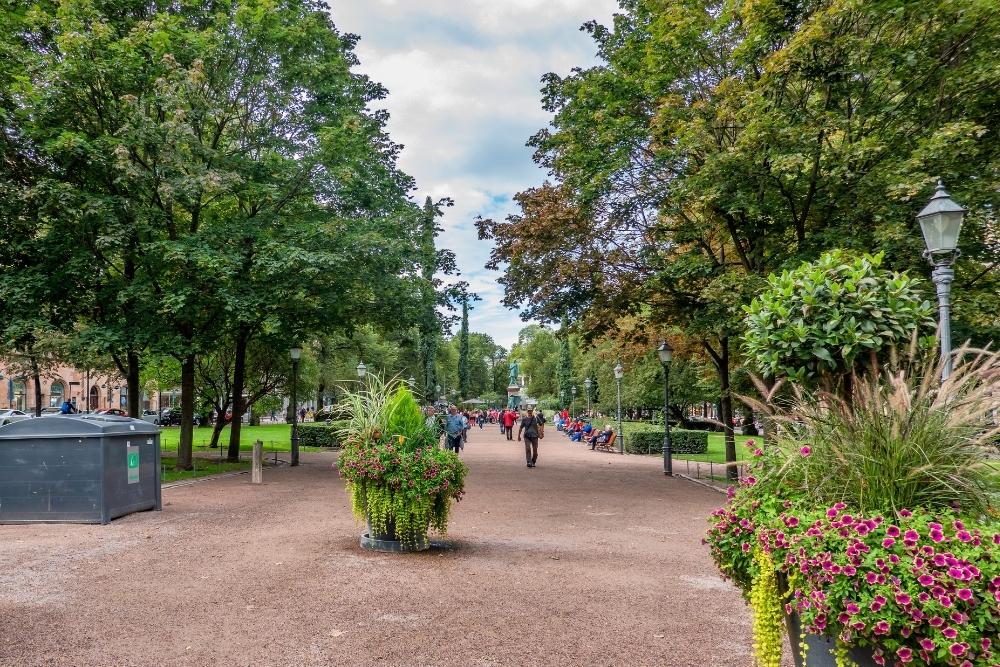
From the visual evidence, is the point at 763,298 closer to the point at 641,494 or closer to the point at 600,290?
the point at 641,494

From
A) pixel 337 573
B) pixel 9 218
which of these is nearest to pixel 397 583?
pixel 337 573

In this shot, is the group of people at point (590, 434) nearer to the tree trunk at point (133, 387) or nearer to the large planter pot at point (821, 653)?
the tree trunk at point (133, 387)

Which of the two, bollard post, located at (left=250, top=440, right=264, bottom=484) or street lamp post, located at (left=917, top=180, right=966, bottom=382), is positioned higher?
street lamp post, located at (left=917, top=180, right=966, bottom=382)

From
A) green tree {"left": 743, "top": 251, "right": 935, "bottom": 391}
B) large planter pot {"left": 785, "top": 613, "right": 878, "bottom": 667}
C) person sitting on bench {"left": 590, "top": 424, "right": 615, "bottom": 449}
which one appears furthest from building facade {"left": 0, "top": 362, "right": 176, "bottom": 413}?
large planter pot {"left": 785, "top": 613, "right": 878, "bottom": 667}

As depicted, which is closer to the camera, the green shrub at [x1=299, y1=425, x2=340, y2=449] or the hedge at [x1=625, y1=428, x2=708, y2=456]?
the hedge at [x1=625, y1=428, x2=708, y2=456]

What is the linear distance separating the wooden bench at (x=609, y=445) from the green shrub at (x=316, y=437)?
1181cm

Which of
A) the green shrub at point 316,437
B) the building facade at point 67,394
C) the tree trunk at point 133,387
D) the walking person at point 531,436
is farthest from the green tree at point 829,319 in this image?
the building facade at point 67,394

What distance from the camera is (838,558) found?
9.75 ft

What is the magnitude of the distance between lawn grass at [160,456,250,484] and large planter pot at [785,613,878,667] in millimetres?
15107

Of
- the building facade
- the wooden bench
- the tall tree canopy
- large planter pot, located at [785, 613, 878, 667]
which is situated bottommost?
the wooden bench

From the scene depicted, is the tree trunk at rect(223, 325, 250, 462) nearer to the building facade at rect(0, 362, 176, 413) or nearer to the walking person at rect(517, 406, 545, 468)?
the walking person at rect(517, 406, 545, 468)

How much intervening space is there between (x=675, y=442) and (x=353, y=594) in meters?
24.0

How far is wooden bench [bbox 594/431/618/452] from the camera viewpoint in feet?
98.5

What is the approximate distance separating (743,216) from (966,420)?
37.8ft
